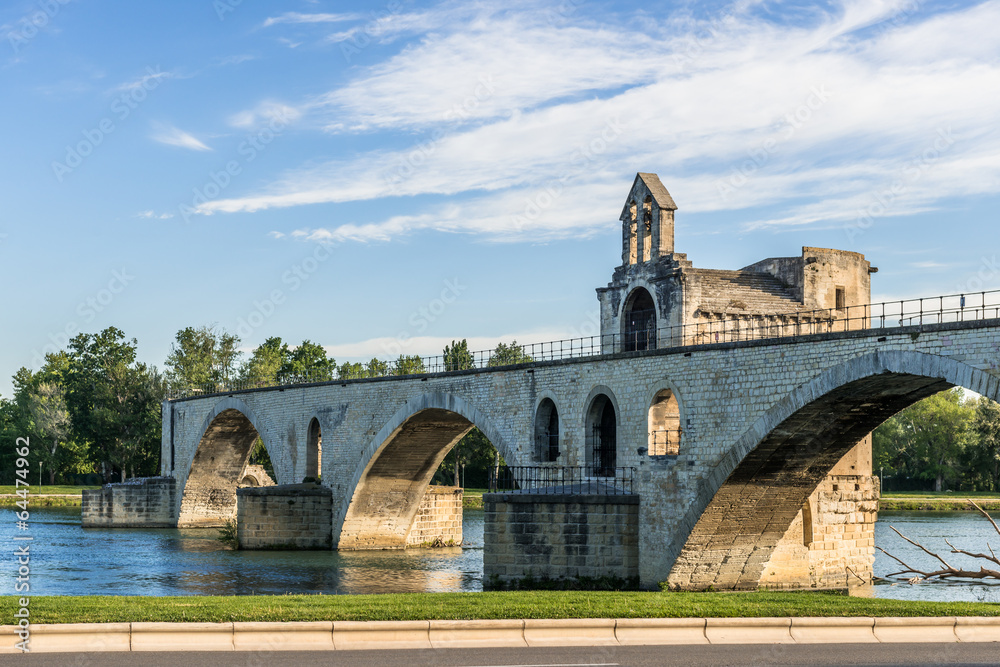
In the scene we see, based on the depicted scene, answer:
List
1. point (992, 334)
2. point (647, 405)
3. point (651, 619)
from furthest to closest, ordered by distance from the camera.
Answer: point (647, 405) < point (992, 334) < point (651, 619)

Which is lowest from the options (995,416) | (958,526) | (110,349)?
(958,526)

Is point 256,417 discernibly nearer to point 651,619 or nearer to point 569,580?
point 569,580

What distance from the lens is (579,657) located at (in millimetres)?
12812

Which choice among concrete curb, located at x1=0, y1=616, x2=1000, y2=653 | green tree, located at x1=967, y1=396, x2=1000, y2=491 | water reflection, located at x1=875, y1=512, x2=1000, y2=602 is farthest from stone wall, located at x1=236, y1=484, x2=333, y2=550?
green tree, located at x1=967, y1=396, x2=1000, y2=491

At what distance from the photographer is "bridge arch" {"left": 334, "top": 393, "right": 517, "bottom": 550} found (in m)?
41.5

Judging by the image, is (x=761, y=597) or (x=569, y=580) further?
(x=569, y=580)

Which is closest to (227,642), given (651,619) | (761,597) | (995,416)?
(651,619)

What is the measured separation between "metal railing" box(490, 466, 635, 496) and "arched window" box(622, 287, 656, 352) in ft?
14.5

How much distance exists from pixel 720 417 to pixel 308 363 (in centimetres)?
6795

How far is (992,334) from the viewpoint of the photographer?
2011 centimetres

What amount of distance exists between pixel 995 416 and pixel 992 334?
5486cm

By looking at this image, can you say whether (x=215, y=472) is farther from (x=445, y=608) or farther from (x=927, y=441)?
(x=927, y=441)

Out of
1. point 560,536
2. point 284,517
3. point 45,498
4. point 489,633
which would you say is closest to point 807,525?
point 560,536

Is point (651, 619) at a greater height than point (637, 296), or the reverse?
point (637, 296)
